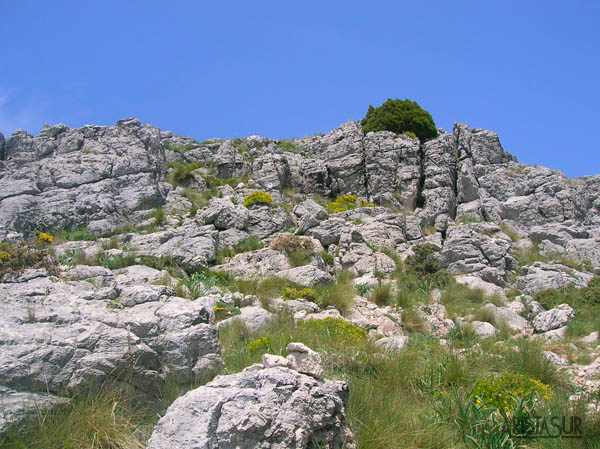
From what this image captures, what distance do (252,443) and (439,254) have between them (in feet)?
46.3

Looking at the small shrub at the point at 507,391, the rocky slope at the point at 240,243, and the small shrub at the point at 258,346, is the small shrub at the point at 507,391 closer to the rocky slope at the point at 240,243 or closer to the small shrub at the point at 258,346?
the rocky slope at the point at 240,243

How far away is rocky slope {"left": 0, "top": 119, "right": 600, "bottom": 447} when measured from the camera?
4016mm

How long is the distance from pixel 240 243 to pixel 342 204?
7.36 m

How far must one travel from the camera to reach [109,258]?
13.6 meters

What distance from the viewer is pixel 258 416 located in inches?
132

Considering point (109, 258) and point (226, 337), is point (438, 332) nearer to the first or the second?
point (226, 337)

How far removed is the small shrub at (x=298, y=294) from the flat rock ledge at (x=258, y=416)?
738cm

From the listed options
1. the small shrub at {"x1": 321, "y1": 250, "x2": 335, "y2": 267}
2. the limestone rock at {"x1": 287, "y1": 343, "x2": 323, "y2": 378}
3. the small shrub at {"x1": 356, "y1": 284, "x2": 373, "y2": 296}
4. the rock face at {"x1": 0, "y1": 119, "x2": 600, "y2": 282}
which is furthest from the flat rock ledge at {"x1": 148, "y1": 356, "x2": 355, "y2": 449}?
the small shrub at {"x1": 321, "y1": 250, "x2": 335, "y2": 267}

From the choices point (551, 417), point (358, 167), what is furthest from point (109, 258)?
point (358, 167)

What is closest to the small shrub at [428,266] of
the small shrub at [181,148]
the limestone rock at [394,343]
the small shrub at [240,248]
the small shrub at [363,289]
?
the small shrub at [363,289]

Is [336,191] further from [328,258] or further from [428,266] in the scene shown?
[428,266]

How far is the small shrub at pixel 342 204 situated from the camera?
70.9 feet

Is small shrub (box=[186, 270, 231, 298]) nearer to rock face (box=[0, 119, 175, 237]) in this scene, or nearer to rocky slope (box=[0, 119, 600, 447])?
rocky slope (box=[0, 119, 600, 447])

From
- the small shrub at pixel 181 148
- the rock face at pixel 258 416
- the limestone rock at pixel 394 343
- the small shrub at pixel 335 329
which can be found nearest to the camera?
the rock face at pixel 258 416
